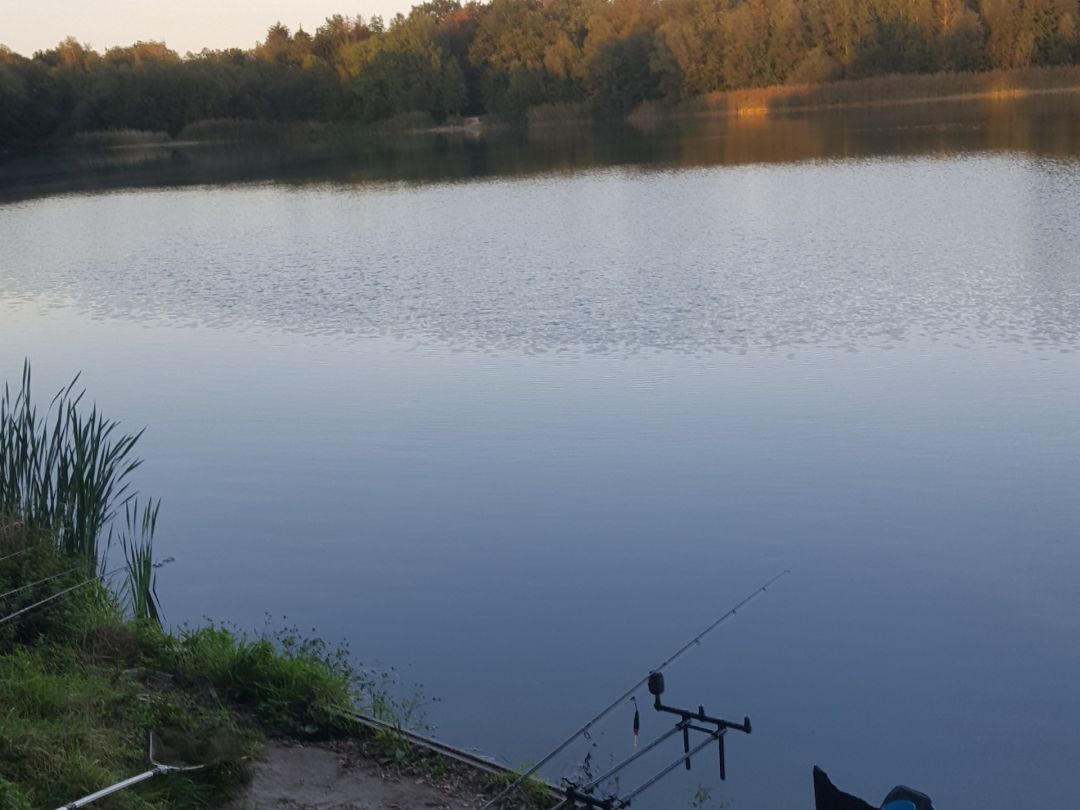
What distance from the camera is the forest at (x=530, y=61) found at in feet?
187

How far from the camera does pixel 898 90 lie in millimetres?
55625

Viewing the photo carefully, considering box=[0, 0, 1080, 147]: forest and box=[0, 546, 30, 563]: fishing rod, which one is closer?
box=[0, 546, 30, 563]: fishing rod

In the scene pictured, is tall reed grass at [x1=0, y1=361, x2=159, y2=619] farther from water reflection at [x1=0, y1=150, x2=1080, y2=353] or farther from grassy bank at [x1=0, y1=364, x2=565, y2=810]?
water reflection at [x1=0, y1=150, x2=1080, y2=353]

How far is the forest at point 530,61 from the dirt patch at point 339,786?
55.3m

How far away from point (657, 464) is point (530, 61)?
68.1 meters

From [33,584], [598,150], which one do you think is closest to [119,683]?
[33,584]

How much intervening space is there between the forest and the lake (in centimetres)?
3895

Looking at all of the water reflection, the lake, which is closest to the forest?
the water reflection

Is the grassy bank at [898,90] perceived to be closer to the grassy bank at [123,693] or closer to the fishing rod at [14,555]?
the grassy bank at [123,693]

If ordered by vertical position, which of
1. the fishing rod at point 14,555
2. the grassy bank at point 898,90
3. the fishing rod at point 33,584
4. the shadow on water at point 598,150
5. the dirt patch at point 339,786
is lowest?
the dirt patch at point 339,786

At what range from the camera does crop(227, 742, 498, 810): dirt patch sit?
4.57 metres

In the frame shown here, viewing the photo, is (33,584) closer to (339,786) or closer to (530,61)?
(339,786)

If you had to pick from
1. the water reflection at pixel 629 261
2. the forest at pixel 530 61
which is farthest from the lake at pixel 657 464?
the forest at pixel 530 61

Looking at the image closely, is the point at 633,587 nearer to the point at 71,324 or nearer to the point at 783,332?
the point at 783,332
